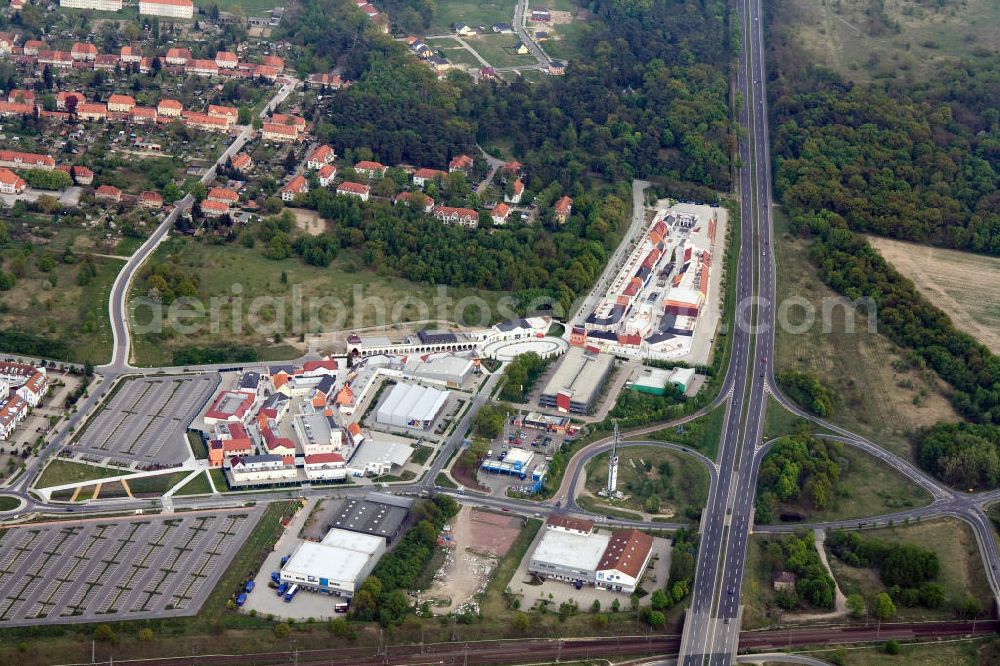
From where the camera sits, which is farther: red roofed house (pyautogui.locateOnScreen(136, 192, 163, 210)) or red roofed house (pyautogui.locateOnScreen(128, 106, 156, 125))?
red roofed house (pyautogui.locateOnScreen(128, 106, 156, 125))

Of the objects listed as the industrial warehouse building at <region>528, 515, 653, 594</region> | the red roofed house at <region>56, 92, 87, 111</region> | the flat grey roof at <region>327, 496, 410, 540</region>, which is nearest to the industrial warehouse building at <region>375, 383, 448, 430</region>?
Answer: the flat grey roof at <region>327, 496, 410, 540</region>

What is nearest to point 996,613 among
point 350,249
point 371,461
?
point 371,461

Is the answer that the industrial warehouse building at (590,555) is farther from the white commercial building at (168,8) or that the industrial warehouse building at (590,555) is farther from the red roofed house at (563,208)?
the white commercial building at (168,8)

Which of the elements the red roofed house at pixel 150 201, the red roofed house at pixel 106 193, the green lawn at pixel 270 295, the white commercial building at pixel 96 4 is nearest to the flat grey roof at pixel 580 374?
the green lawn at pixel 270 295

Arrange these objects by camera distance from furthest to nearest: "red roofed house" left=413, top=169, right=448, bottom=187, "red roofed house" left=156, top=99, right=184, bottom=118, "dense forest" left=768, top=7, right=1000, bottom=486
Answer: "red roofed house" left=156, top=99, right=184, bottom=118, "red roofed house" left=413, top=169, right=448, bottom=187, "dense forest" left=768, top=7, right=1000, bottom=486

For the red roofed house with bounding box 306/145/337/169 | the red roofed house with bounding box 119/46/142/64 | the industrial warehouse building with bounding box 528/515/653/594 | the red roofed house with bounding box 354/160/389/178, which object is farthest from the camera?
the red roofed house with bounding box 119/46/142/64

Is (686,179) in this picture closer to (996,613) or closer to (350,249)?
(350,249)

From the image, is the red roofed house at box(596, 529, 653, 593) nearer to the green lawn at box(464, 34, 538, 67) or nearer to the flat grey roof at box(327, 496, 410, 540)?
the flat grey roof at box(327, 496, 410, 540)
